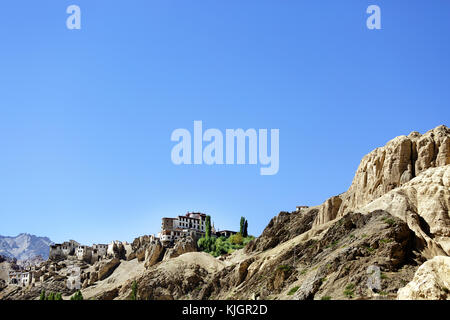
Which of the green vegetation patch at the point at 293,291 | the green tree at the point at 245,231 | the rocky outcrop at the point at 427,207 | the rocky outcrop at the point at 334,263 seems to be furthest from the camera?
the green tree at the point at 245,231

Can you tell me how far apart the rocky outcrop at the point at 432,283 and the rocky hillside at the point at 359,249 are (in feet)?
0.18

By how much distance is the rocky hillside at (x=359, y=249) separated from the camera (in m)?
58.6

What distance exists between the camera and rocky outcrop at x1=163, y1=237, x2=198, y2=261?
12444 centimetres

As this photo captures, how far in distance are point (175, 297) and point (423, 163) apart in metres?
50.8

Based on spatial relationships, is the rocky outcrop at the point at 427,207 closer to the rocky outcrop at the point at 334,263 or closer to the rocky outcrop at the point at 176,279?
the rocky outcrop at the point at 334,263

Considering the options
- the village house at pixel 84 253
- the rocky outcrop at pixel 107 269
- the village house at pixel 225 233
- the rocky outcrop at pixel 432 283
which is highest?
the rocky outcrop at pixel 432 283

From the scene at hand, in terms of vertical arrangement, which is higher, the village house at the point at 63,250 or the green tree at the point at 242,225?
the green tree at the point at 242,225

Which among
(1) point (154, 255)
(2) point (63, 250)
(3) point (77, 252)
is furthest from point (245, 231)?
(2) point (63, 250)

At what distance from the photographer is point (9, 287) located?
497 feet

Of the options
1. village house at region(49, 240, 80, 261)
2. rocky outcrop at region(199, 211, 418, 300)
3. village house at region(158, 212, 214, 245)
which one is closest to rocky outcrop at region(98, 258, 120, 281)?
village house at region(158, 212, 214, 245)

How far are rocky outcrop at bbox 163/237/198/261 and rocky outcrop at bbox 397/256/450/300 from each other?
96.1 m

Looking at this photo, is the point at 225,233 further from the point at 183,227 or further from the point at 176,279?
the point at 176,279

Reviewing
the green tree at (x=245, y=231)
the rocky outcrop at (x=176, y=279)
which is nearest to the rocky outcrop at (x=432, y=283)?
the rocky outcrop at (x=176, y=279)

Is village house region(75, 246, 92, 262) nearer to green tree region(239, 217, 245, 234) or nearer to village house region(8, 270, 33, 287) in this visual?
village house region(8, 270, 33, 287)
